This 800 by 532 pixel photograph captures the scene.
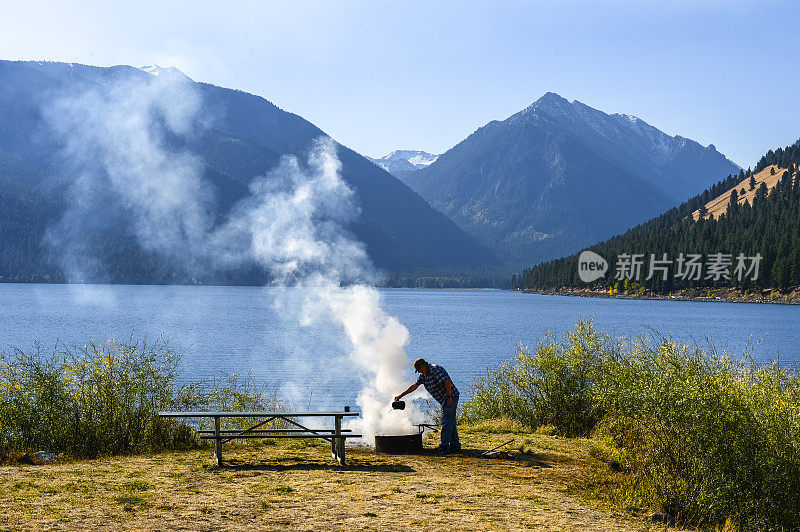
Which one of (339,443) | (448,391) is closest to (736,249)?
(448,391)

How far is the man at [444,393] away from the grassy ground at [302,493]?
523mm

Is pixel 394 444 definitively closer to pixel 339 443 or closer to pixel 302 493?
pixel 339 443

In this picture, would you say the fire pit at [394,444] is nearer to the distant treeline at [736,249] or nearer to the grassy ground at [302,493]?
the grassy ground at [302,493]

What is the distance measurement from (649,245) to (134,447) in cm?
19151

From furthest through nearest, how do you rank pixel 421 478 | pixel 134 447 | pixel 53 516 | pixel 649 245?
1. pixel 649 245
2. pixel 134 447
3. pixel 421 478
4. pixel 53 516

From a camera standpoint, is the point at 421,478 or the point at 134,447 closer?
the point at 421,478

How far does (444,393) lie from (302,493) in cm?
500

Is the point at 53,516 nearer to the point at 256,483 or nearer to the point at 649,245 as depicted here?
the point at 256,483

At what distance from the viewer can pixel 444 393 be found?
15914 millimetres

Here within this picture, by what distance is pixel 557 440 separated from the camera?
733 inches

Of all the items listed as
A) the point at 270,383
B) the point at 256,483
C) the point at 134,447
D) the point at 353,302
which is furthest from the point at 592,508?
the point at 270,383

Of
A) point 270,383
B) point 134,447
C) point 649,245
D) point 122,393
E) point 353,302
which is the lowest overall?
point 270,383

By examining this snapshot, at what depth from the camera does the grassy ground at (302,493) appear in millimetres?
10102

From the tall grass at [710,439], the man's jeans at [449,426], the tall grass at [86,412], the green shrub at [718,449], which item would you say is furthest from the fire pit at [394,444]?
the green shrub at [718,449]
